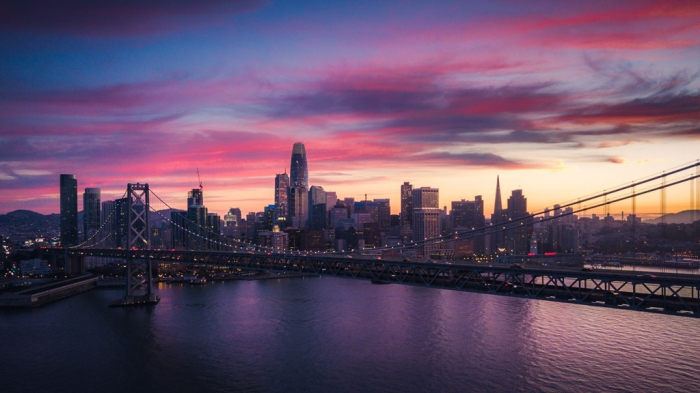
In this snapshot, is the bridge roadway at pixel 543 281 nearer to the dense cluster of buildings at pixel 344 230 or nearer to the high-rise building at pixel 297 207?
the dense cluster of buildings at pixel 344 230

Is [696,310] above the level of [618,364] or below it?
above

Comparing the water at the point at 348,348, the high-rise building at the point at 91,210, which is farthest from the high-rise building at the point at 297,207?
the water at the point at 348,348

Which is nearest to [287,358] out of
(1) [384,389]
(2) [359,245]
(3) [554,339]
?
(1) [384,389]

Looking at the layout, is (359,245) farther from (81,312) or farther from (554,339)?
(554,339)

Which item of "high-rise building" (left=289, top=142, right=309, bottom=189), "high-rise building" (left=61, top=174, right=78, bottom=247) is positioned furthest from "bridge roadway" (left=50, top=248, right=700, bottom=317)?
"high-rise building" (left=289, top=142, right=309, bottom=189)

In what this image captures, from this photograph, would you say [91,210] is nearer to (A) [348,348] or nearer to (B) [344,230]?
(B) [344,230]

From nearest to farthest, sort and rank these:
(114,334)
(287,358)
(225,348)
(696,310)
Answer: (696,310)
(287,358)
(225,348)
(114,334)

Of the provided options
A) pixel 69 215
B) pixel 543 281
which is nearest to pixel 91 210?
pixel 69 215
